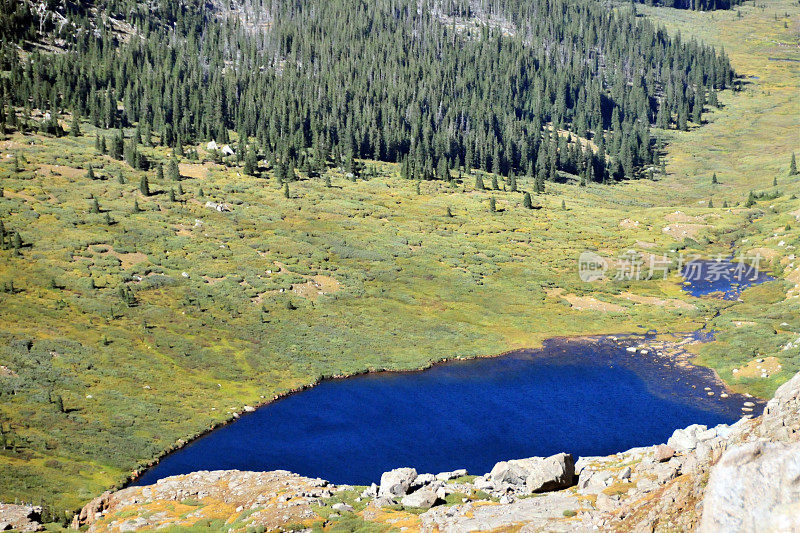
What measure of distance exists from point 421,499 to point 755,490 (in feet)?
79.5

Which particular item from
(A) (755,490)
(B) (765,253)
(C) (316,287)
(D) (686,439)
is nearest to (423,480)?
(D) (686,439)

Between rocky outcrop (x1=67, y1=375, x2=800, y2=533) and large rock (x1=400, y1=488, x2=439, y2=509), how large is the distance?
0.08m

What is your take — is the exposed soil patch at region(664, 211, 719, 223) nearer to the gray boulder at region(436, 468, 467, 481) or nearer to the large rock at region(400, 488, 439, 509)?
the gray boulder at region(436, 468, 467, 481)

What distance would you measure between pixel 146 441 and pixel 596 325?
6683cm

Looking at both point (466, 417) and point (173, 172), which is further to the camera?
point (173, 172)

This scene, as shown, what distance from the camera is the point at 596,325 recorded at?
104 meters

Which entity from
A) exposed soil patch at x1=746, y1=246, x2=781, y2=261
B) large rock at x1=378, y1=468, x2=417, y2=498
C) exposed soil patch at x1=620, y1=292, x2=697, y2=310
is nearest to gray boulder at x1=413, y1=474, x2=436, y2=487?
large rock at x1=378, y1=468, x2=417, y2=498

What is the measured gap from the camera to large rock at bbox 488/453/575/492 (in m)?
36.2

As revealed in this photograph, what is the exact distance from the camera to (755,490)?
14906mm

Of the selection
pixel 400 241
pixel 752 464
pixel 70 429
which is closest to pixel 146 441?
pixel 70 429

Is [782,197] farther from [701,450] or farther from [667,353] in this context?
[701,450]

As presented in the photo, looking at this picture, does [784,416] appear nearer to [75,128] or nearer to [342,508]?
[342,508]

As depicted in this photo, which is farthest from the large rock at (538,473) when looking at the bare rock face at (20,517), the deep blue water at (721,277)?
the deep blue water at (721,277)

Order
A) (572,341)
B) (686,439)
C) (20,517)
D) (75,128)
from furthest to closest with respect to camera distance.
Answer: (75,128)
(572,341)
(20,517)
(686,439)
